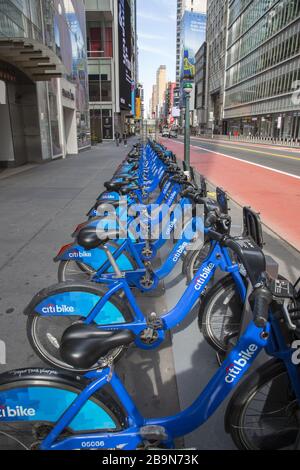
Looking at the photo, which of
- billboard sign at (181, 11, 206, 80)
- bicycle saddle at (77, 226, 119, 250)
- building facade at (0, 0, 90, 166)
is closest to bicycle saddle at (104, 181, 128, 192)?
bicycle saddle at (77, 226, 119, 250)

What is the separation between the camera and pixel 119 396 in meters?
1.71

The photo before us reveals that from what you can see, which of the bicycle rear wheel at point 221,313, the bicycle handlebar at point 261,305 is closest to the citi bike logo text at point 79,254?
the bicycle rear wheel at point 221,313

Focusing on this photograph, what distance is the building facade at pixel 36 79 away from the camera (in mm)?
11789

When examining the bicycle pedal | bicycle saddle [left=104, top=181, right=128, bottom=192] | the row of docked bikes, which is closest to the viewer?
the row of docked bikes

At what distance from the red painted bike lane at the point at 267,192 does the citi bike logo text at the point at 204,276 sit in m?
3.20

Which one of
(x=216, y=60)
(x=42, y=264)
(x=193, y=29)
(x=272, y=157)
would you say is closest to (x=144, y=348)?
(x=42, y=264)

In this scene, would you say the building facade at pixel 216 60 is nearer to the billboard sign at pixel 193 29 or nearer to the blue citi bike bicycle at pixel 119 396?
the billboard sign at pixel 193 29

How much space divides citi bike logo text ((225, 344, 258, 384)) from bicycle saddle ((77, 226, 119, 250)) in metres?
1.57

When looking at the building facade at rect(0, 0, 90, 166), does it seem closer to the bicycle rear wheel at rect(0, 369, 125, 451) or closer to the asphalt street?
the asphalt street

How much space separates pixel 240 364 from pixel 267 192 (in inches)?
345

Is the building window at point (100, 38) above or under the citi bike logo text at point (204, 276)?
above

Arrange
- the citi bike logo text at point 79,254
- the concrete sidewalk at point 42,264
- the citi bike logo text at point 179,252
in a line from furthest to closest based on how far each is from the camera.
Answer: the citi bike logo text at point 179,252 → the citi bike logo text at point 79,254 → the concrete sidewalk at point 42,264

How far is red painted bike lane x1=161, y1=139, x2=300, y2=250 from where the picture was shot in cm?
646

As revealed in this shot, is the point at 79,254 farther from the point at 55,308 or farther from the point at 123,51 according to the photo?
the point at 123,51
